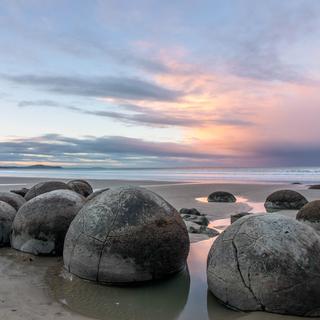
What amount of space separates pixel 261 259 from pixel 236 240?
0.48m

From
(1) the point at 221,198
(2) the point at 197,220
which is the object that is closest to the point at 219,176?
(1) the point at 221,198

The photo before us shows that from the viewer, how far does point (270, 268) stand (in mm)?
5137

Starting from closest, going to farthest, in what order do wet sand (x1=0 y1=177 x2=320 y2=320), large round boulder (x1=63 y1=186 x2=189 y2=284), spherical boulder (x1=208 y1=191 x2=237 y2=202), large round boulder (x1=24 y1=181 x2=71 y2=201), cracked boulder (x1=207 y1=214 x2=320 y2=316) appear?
1. cracked boulder (x1=207 y1=214 x2=320 y2=316)
2. wet sand (x1=0 y1=177 x2=320 y2=320)
3. large round boulder (x1=63 y1=186 x2=189 y2=284)
4. large round boulder (x1=24 y1=181 x2=71 y2=201)
5. spherical boulder (x1=208 y1=191 x2=237 y2=202)

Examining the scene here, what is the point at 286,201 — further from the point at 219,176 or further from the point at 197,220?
the point at 219,176

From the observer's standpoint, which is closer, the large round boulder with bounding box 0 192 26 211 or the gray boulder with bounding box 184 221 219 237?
the gray boulder with bounding box 184 221 219 237

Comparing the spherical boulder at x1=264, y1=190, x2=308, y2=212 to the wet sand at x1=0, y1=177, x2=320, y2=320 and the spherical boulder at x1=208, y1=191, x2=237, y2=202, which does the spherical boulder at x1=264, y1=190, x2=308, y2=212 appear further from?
the wet sand at x1=0, y1=177, x2=320, y2=320

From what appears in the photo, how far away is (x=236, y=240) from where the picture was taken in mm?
5602

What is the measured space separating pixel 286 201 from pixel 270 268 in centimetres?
1330

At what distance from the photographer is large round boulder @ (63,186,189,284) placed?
20.6ft

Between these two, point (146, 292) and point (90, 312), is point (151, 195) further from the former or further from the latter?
point (90, 312)

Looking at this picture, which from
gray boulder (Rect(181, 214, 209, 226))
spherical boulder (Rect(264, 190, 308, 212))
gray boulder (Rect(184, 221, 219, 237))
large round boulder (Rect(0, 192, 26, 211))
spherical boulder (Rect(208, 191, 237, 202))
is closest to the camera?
gray boulder (Rect(184, 221, 219, 237))

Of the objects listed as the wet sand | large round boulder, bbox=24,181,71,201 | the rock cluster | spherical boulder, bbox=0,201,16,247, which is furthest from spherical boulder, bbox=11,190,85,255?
the rock cluster

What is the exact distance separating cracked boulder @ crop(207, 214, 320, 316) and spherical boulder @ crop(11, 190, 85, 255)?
3.55 meters

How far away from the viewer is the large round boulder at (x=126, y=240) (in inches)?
248
